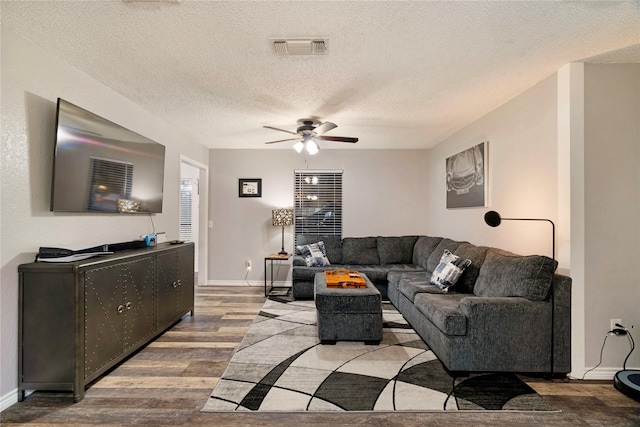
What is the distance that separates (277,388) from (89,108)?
2911 mm

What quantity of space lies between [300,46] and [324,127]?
144 centimetres

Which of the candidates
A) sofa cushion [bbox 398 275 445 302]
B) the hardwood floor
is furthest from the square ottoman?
the hardwood floor

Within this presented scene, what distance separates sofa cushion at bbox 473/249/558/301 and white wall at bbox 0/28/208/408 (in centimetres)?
371

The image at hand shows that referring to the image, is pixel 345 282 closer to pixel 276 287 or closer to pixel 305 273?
pixel 305 273

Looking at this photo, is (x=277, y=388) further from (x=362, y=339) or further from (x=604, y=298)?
(x=604, y=298)

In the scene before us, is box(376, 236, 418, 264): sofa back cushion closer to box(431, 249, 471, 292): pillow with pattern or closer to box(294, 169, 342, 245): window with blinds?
box(294, 169, 342, 245): window with blinds

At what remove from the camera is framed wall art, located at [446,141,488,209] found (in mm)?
3633

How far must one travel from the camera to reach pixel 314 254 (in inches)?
189

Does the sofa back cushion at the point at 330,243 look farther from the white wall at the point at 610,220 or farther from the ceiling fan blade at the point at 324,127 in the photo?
the white wall at the point at 610,220

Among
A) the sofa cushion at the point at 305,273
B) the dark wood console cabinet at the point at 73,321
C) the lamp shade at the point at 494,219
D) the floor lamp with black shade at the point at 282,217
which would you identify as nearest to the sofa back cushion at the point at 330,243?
the floor lamp with black shade at the point at 282,217

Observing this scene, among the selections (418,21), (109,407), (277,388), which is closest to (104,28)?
(418,21)

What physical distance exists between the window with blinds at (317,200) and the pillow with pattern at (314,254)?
24.7 inches

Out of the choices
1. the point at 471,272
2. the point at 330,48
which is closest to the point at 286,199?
the point at 471,272

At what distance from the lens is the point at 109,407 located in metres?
1.97
